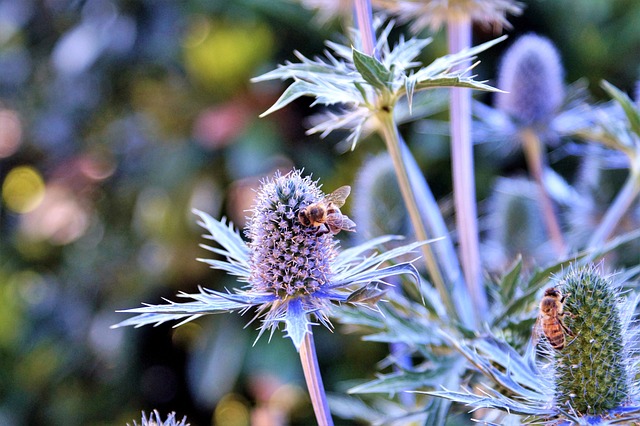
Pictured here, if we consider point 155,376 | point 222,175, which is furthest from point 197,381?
point 222,175

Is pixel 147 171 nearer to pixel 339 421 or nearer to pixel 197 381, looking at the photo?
pixel 197 381

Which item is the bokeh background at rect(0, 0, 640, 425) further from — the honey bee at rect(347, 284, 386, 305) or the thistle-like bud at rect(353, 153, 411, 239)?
the honey bee at rect(347, 284, 386, 305)

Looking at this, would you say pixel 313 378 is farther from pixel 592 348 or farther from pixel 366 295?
pixel 592 348

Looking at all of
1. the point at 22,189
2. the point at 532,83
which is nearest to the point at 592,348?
the point at 532,83

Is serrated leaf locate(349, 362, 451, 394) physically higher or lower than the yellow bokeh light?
lower

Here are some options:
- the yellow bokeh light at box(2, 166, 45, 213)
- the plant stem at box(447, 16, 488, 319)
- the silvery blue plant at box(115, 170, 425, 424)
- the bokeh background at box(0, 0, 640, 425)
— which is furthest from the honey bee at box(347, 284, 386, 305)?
the yellow bokeh light at box(2, 166, 45, 213)

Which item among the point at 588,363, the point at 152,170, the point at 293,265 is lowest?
the point at 588,363

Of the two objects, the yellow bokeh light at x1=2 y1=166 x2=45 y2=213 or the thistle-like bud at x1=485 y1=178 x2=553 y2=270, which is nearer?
the thistle-like bud at x1=485 y1=178 x2=553 y2=270
